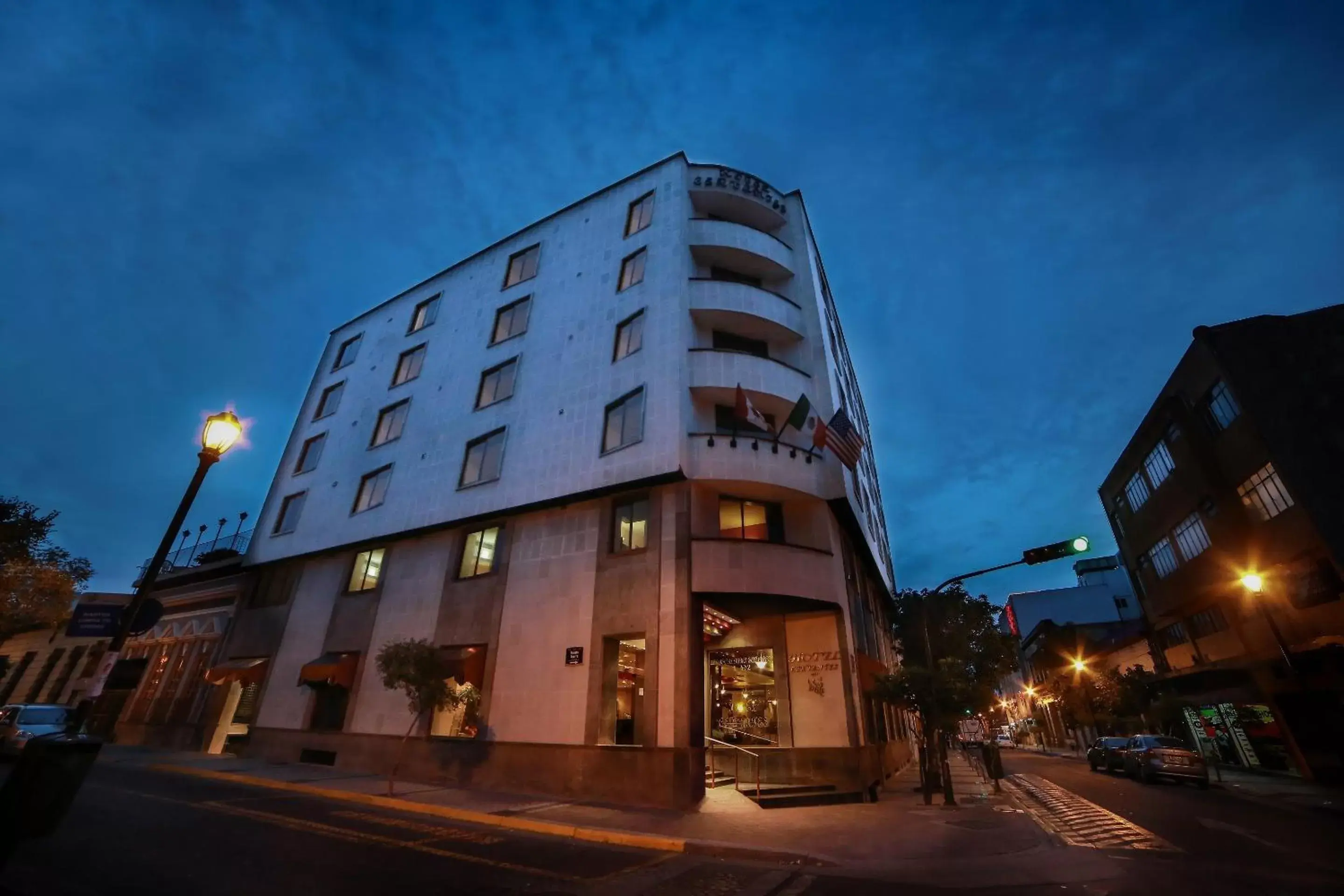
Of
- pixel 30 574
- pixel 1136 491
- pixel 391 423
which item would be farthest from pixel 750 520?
pixel 30 574

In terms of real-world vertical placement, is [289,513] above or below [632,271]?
below

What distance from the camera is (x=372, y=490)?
26109 mm

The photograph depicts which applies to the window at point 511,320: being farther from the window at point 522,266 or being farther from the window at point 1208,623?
the window at point 1208,623

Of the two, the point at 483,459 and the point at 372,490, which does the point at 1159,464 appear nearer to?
the point at 483,459

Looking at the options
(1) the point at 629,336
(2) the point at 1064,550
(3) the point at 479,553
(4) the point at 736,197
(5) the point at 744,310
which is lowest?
(2) the point at 1064,550

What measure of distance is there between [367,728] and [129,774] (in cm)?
629

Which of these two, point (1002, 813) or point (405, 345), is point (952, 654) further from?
point (405, 345)

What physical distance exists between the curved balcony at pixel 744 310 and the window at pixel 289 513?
23.1 m

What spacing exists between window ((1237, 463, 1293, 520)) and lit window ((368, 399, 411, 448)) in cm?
3803

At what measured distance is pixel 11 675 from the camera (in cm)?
3934

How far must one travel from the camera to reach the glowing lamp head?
28.8 feet

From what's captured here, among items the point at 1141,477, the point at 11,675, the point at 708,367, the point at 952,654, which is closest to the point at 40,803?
the point at 708,367

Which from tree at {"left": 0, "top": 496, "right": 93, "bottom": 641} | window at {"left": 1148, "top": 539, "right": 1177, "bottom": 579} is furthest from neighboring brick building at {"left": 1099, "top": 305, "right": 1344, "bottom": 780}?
tree at {"left": 0, "top": 496, "right": 93, "bottom": 641}

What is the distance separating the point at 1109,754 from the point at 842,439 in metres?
23.8
